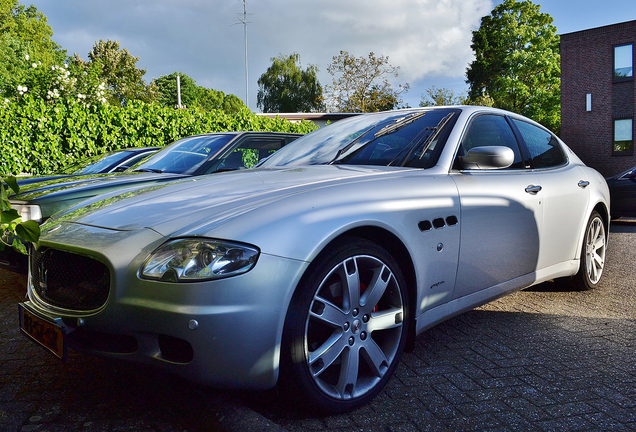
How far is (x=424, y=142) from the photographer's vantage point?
299 cm

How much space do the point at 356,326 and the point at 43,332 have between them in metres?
1.40

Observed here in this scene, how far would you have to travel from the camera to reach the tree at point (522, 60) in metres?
39.0

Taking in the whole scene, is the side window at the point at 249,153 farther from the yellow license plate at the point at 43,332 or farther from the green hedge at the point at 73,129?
the green hedge at the point at 73,129

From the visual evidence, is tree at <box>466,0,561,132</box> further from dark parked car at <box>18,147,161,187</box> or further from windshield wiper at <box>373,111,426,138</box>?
windshield wiper at <box>373,111,426,138</box>

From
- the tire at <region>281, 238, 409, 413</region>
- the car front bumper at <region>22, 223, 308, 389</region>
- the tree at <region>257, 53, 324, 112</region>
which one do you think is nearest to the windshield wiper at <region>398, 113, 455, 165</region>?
the tire at <region>281, 238, 409, 413</region>

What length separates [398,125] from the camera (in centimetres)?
321

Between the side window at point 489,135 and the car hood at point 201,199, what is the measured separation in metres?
0.64

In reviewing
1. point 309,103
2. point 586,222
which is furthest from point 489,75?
point 586,222

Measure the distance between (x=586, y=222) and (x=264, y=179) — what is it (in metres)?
2.82

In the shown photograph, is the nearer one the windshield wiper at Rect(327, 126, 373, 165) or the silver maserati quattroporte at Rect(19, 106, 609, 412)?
the silver maserati quattroporte at Rect(19, 106, 609, 412)

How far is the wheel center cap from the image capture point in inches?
86.6

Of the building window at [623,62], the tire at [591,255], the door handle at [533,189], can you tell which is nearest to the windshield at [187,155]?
the door handle at [533,189]

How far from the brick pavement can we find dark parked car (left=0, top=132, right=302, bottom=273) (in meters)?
1.15

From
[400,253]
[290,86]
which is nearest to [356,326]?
[400,253]
